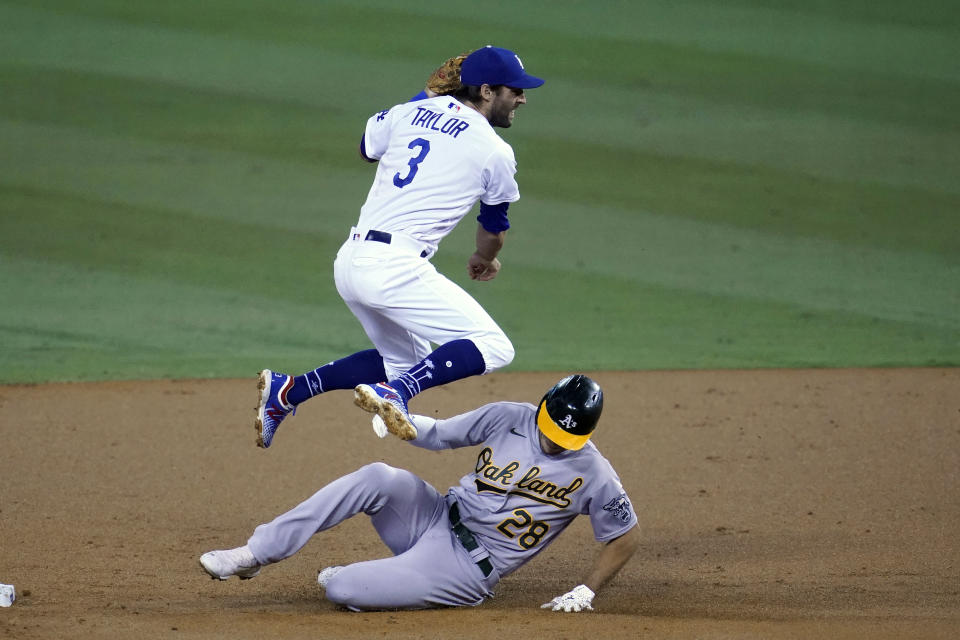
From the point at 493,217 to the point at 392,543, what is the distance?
4.91 ft

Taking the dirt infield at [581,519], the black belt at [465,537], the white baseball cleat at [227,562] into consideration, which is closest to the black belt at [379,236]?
the black belt at [465,537]

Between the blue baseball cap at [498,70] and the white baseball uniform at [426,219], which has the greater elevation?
the blue baseball cap at [498,70]

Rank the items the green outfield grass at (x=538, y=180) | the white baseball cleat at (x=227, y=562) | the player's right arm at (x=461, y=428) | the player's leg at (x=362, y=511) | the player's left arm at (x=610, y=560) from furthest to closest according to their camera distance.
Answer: the green outfield grass at (x=538, y=180) < the player's right arm at (x=461, y=428) < the player's left arm at (x=610, y=560) < the player's leg at (x=362, y=511) < the white baseball cleat at (x=227, y=562)

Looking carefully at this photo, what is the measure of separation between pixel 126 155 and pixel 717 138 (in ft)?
22.1

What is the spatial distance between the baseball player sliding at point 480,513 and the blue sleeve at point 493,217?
804 mm

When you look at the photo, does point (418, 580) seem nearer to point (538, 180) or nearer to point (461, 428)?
point (461, 428)

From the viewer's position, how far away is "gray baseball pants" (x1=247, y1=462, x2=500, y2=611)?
16.7 feet

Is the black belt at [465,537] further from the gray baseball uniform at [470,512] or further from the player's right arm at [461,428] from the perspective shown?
the player's right arm at [461,428]

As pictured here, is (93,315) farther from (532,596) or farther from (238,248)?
(532,596)

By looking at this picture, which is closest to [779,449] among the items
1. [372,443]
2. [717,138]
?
[372,443]

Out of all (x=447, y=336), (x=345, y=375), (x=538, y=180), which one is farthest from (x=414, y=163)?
(x=538, y=180)

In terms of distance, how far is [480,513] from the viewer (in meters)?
5.33

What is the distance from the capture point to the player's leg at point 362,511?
5074 mm

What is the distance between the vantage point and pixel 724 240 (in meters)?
12.6
